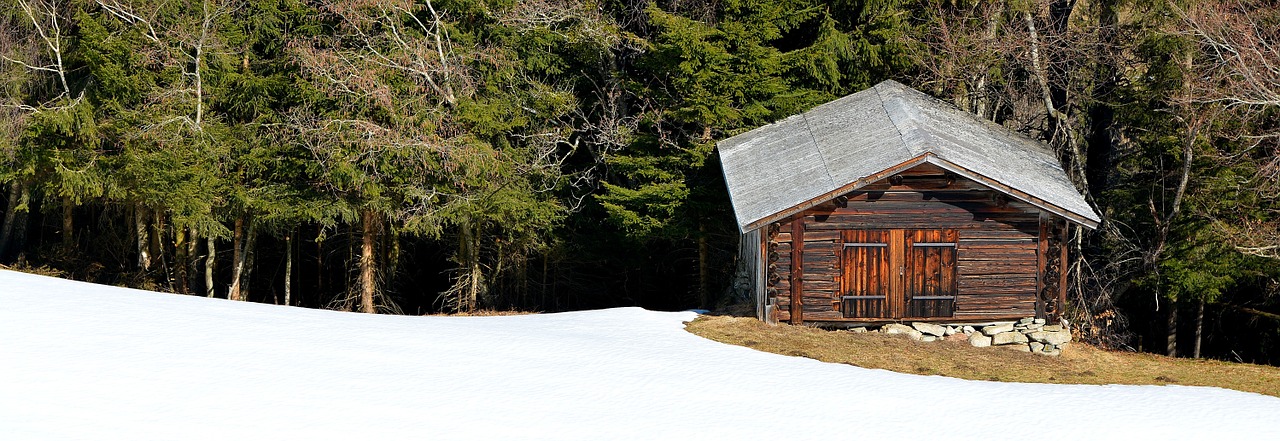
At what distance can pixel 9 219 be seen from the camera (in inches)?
1393

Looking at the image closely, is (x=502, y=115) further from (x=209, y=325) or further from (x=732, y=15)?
(x=209, y=325)

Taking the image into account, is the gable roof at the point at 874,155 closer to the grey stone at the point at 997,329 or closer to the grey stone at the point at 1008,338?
the grey stone at the point at 997,329

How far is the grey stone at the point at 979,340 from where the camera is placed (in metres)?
22.6

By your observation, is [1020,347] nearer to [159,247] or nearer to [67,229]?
[159,247]

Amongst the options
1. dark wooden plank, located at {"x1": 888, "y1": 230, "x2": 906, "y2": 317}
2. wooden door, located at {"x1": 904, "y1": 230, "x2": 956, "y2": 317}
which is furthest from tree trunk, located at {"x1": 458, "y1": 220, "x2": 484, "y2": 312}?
wooden door, located at {"x1": 904, "y1": 230, "x2": 956, "y2": 317}

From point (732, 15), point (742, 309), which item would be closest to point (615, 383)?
point (742, 309)

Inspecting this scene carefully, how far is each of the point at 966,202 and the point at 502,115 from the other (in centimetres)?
1179

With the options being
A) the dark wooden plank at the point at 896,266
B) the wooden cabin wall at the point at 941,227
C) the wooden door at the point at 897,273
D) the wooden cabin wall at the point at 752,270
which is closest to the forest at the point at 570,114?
the wooden cabin wall at the point at 752,270

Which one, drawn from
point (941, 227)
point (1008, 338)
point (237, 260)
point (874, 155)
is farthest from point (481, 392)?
point (237, 260)

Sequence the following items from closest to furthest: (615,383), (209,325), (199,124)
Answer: (615,383) → (209,325) → (199,124)

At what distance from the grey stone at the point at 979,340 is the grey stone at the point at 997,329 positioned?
0.36 feet

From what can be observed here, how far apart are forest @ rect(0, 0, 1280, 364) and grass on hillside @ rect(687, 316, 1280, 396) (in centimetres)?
323

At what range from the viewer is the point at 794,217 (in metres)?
22.3

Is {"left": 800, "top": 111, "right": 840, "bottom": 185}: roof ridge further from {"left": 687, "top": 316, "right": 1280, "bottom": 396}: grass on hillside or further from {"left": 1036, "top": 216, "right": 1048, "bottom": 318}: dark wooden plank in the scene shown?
{"left": 1036, "top": 216, "right": 1048, "bottom": 318}: dark wooden plank
